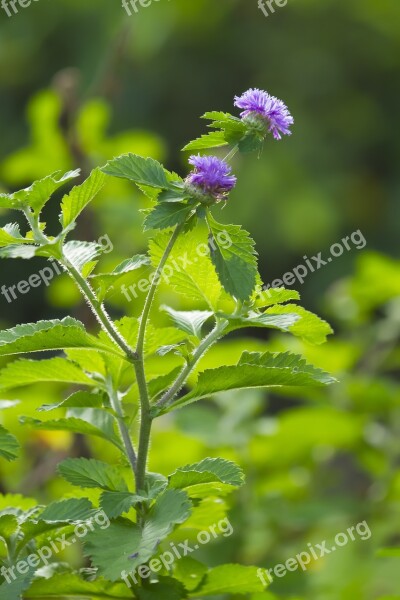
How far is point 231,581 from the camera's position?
698 mm

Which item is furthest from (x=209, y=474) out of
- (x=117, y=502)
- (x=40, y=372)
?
(x=40, y=372)

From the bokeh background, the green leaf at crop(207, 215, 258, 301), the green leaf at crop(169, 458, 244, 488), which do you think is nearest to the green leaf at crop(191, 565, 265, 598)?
the green leaf at crop(169, 458, 244, 488)

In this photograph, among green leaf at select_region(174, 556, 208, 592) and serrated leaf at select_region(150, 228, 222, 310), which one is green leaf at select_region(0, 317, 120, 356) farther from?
green leaf at select_region(174, 556, 208, 592)

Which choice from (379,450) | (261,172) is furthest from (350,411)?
(261,172)

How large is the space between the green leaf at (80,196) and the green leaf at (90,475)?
0.57 feet

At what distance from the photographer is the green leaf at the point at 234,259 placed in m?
→ 0.61

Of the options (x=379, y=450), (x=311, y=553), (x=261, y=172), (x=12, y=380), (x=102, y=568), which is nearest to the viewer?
(x=102, y=568)

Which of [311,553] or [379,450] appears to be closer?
[311,553]

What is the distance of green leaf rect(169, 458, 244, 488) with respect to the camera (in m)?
0.61

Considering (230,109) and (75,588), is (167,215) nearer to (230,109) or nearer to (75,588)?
(75,588)

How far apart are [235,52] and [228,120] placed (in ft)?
16.1

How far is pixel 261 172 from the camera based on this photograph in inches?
184

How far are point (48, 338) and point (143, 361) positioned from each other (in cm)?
7

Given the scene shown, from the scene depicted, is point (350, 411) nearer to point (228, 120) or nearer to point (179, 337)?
point (179, 337)
